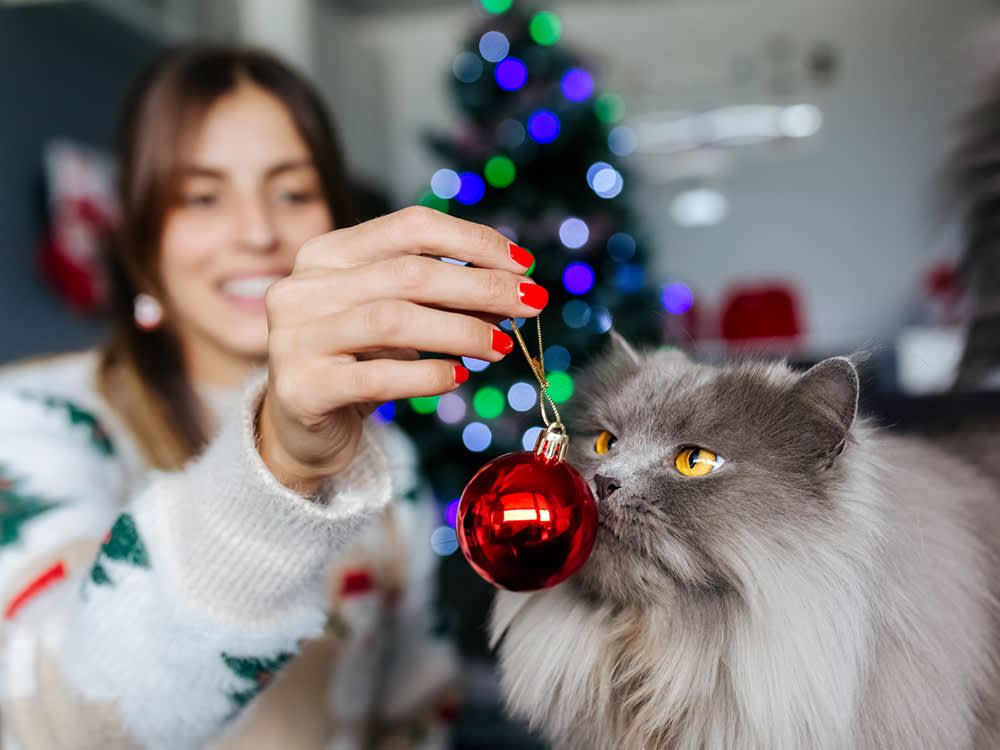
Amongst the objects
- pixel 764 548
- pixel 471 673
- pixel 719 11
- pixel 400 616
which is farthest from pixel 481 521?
pixel 719 11

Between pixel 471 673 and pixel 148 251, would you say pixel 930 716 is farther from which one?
pixel 471 673

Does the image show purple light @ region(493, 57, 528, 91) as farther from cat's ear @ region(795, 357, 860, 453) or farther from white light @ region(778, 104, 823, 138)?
cat's ear @ region(795, 357, 860, 453)

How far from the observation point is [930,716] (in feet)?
1.70

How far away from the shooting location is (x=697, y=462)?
0.57 m

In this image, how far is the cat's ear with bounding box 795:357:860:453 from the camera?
0.53m

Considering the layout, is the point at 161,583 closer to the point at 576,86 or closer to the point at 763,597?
the point at 763,597

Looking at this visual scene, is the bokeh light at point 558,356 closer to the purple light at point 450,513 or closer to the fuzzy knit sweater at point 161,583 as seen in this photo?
the purple light at point 450,513

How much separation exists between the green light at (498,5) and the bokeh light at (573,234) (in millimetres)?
934

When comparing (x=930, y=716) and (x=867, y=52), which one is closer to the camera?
(x=930, y=716)

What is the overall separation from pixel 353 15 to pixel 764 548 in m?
5.83

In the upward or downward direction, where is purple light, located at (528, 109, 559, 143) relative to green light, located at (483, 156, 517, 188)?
upward

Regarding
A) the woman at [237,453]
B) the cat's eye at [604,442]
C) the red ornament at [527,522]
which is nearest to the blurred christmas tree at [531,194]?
the woman at [237,453]

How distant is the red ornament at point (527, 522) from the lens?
50cm

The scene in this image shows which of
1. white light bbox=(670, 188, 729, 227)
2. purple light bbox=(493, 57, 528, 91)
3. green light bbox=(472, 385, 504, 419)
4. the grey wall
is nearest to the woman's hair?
green light bbox=(472, 385, 504, 419)
